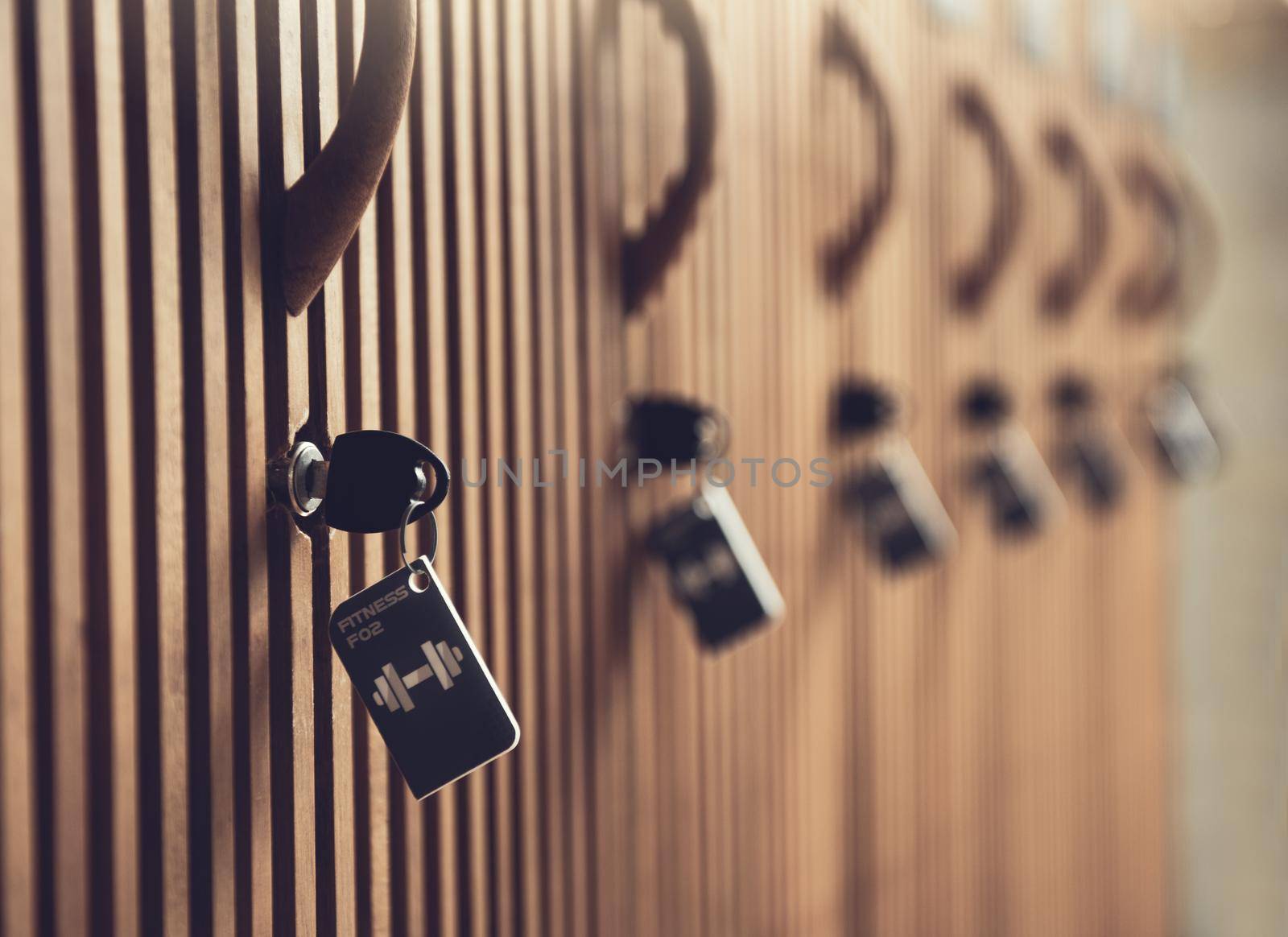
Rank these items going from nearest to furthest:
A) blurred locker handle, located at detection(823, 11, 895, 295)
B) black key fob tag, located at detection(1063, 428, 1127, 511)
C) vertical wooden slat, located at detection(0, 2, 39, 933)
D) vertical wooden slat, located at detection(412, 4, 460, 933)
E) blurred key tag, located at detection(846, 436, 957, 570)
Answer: vertical wooden slat, located at detection(0, 2, 39, 933)
vertical wooden slat, located at detection(412, 4, 460, 933)
blurred locker handle, located at detection(823, 11, 895, 295)
blurred key tag, located at detection(846, 436, 957, 570)
black key fob tag, located at detection(1063, 428, 1127, 511)

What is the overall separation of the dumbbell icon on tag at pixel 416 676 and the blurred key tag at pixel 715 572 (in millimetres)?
257

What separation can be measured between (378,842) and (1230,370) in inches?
67.7

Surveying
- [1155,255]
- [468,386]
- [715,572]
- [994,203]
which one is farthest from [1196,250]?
[468,386]

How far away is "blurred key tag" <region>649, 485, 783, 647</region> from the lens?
59cm

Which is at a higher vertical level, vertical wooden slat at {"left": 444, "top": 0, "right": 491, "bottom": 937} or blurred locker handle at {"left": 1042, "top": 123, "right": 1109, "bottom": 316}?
blurred locker handle at {"left": 1042, "top": 123, "right": 1109, "bottom": 316}

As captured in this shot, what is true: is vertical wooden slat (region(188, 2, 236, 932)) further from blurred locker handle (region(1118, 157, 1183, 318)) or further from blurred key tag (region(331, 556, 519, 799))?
blurred locker handle (region(1118, 157, 1183, 318))

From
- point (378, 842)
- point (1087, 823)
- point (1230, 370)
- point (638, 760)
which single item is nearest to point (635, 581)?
point (638, 760)

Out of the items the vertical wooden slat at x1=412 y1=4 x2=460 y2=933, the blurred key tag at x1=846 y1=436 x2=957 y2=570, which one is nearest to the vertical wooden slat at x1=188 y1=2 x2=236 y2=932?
the vertical wooden slat at x1=412 y1=4 x2=460 y2=933

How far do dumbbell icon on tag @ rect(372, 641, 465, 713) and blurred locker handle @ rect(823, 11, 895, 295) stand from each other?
50cm

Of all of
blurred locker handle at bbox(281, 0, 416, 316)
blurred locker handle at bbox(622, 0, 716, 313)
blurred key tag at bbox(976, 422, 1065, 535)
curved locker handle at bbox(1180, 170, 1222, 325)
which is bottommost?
blurred key tag at bbox(976, 422, 1065, 535)

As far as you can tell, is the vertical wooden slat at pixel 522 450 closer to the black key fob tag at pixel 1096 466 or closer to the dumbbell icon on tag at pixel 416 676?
the dumbbell icon on tag at pixel 416 676

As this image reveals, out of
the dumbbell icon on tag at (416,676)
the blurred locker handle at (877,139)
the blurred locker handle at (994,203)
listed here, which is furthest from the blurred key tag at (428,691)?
the blurred locker handle at (994,203)

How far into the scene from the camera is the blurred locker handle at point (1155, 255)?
132 centimetres

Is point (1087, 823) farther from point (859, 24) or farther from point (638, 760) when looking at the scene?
point (859, 24)
